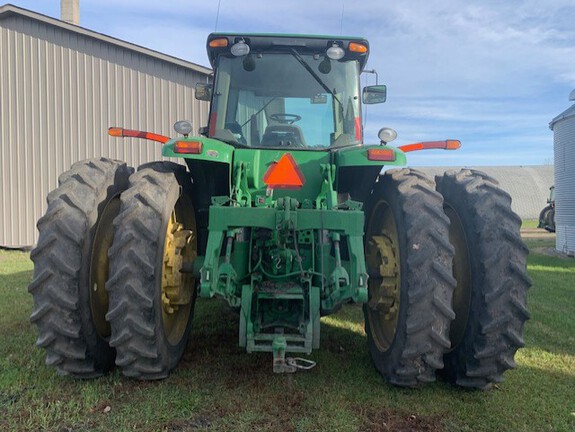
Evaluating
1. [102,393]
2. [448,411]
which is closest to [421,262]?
[448,411]

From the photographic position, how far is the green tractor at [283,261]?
3.04 meters

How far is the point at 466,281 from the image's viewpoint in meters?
3.42

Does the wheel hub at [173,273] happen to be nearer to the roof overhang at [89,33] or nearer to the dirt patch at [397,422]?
the dirt patch at [397,422]

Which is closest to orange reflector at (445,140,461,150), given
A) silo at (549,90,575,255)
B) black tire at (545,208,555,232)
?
silo at (549,90,575,255)

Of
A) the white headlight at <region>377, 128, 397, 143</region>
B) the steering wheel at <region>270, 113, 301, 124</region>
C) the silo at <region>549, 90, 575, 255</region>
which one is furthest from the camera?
the silo at <region>549, 90, 575, 255</region>

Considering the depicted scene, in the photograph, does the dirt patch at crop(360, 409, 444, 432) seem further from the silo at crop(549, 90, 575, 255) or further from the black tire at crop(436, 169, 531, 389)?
the silo at crop(549, 90, 575, 255)

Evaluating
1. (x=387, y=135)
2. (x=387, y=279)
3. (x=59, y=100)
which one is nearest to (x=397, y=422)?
(x=387, y=279)

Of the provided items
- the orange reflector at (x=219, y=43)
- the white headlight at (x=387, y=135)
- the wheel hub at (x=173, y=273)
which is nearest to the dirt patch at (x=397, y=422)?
the wheel hub at (x=173, y=273)

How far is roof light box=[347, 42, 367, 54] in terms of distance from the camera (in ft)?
13.6

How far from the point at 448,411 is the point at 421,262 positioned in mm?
968

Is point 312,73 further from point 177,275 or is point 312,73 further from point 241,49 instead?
point 177,275

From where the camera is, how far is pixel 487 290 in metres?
3.14

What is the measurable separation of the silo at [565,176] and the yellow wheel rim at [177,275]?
11765 mm

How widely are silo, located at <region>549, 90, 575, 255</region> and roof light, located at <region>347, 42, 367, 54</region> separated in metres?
10.9
